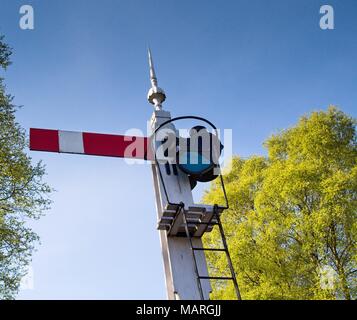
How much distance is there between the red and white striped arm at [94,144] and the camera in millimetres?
4484

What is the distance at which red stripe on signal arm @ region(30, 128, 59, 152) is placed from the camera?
440cm

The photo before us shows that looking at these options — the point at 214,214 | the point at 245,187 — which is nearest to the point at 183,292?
the point at 214,214

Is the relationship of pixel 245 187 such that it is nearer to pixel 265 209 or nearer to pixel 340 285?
pixel 265 209

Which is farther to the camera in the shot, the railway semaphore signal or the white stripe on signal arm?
the white stripe on signal arm

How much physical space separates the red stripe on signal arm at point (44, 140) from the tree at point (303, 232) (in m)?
7.29

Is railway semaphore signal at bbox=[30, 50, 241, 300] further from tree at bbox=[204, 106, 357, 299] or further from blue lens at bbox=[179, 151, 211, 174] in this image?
tree at bbox=[204, 106, 357, 299]

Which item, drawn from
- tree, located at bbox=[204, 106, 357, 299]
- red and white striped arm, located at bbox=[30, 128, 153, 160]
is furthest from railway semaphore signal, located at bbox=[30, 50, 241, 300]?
tree, located at bbox=[204, 106, 357, 299]

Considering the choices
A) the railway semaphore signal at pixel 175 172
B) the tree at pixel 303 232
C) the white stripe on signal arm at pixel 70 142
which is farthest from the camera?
the tree at pixel 303 232

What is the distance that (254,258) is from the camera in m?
11.0

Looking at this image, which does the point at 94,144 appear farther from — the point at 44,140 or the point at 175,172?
the point at 175,172

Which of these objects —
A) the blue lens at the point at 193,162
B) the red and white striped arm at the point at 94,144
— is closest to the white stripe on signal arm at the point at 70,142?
the red and white striped arm at the point at 94,144

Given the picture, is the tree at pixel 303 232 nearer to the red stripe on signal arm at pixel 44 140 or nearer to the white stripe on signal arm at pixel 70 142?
the white stripe on signal arm at pixel 70 142

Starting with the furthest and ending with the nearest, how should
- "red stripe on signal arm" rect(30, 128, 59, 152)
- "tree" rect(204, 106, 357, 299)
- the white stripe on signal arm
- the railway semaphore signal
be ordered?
1. "tree" rect(204, 106, 357, 299)
2. the white stripe on signal arm
3. "red stripe on signal arm" rect(30, 128, 59, 152)
4. the railway semaphore signal

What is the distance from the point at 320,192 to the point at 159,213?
332 inches
